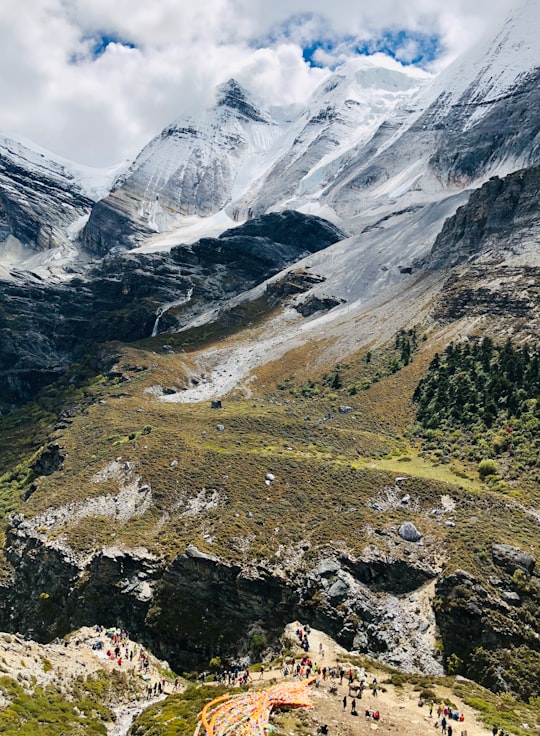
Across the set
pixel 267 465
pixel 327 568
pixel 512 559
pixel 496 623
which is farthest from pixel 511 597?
pixel 267 465

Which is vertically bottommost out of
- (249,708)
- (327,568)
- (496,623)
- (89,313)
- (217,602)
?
(217,602)

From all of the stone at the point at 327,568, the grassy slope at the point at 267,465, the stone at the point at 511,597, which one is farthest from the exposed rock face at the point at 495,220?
the stone at the point at 327,568

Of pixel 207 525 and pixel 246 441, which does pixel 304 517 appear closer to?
pixel 207 525

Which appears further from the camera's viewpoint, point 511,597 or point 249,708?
point 511,597

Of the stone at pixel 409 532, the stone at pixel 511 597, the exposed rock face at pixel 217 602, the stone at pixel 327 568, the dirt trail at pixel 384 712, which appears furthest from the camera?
the stone at pixel 409 532

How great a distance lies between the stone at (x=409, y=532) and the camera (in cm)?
4975

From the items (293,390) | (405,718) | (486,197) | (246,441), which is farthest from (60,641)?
(486,197)

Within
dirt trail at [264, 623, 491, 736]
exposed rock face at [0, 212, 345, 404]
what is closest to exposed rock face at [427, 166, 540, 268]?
exposed rock face at [0, 212, 345, 404]

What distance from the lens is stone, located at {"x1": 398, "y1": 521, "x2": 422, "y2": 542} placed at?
163 ft

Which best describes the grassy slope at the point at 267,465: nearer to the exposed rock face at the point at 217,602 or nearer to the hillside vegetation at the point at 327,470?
the hillside vegetation at the point at 327,470

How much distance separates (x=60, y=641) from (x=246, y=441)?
35397 mm

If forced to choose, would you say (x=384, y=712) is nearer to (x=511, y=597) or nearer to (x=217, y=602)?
(x=511, y=597)

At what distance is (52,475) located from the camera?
73875 mm

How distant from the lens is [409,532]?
165 ft
